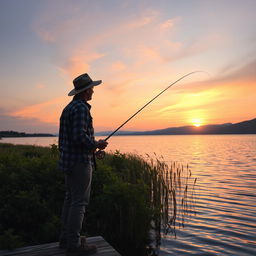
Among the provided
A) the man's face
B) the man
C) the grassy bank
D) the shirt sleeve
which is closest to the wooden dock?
the man

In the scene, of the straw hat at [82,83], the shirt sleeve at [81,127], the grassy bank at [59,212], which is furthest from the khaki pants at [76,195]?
the grassy bank at [59,212]

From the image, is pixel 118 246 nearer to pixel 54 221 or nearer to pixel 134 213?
pixel 134 213

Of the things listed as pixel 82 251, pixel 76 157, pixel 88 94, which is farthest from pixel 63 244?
pixel 88 94

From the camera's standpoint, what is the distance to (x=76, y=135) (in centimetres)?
351

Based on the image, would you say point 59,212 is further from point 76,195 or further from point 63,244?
point 76,195

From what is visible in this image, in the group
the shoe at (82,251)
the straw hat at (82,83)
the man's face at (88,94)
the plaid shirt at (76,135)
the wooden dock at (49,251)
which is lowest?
the wooden dock at (49,251)

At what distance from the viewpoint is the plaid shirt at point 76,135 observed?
3.53 meters

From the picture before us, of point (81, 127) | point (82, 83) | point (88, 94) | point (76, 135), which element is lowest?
point (76, 135)

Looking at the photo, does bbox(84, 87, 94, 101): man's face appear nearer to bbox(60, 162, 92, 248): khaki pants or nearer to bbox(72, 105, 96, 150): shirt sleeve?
bbox(72, 105, 96, 150): shirt sleeve

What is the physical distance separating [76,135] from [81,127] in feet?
0.40

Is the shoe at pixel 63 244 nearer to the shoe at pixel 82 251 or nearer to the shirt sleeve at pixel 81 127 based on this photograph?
the shoe at pixel 82 251

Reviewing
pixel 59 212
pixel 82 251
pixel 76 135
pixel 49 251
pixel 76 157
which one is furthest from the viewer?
pixel 59 212

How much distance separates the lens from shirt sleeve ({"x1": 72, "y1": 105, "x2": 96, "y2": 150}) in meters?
3.50

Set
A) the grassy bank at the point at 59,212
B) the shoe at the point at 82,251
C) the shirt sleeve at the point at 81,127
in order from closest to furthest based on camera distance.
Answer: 1. the shirt sleeve at the point at 81,127
2. the shoe at the point at 82,251
3. the grassy bank at the point at 59,212
